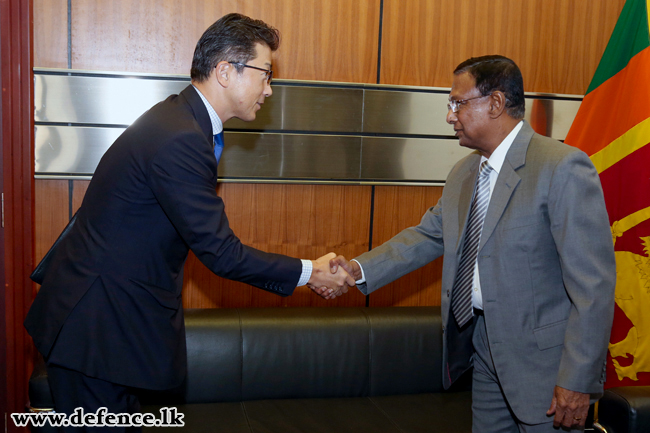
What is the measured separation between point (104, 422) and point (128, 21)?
2.03m

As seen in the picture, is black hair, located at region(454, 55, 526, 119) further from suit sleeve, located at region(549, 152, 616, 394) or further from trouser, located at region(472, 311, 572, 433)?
trouser, located at region(472, 311, 572, 433)

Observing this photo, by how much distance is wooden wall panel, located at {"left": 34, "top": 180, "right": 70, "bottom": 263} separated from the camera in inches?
115

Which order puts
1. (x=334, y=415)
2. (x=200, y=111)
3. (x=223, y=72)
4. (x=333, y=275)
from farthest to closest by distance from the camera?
(x=334, y=415) < (x=333, y=275) < (x=223, y=72) < (x=200, y=111)

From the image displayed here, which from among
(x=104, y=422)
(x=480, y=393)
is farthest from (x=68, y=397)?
(x=480, y=393)

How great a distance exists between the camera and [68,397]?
1.78 meters

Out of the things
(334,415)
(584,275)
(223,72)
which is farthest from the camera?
(334,415)

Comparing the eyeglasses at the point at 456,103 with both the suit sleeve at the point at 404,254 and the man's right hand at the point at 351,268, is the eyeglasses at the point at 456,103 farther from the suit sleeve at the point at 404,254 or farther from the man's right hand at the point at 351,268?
the man's right hand at the point at 351,268

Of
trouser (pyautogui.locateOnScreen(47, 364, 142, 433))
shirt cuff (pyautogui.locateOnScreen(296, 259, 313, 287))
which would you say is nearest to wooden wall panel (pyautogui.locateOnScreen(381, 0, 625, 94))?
shirt cuff (pyautogui.locateOnScreen(296, 259, 313, 287))

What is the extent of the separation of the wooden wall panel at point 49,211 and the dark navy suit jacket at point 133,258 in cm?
122

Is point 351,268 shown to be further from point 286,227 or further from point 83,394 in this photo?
point 83,394

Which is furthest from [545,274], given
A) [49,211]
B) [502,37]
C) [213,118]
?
[49,211]

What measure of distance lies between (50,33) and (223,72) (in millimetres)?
1369

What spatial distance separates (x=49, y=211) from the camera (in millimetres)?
2943

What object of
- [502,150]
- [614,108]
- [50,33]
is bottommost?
[502,150]
